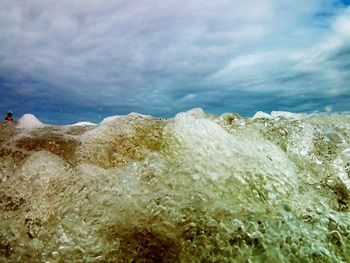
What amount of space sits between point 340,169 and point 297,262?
2107 mm

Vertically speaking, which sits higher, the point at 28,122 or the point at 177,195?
the point at 28,122

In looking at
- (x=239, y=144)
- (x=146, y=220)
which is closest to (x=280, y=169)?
(x=239, y=144)

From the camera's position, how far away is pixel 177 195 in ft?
14.8

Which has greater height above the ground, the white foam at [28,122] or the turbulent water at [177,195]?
the white foam at [28,122]

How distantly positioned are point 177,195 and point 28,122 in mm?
4010

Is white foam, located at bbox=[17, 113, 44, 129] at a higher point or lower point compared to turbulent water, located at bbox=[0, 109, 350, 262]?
higher

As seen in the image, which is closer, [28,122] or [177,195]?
[177,195]

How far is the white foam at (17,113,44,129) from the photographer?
7020mm

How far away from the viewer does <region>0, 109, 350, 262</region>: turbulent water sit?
4.16 metres

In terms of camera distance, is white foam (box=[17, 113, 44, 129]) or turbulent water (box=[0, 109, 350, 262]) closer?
turbulent water (box=[0, 109, 350, 262])

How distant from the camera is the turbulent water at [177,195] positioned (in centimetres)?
416

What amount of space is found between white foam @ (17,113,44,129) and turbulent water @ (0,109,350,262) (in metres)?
0.96

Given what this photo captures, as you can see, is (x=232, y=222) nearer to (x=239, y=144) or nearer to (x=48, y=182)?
(x=239, y=144)

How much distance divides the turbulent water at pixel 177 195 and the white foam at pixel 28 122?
3.15ft
